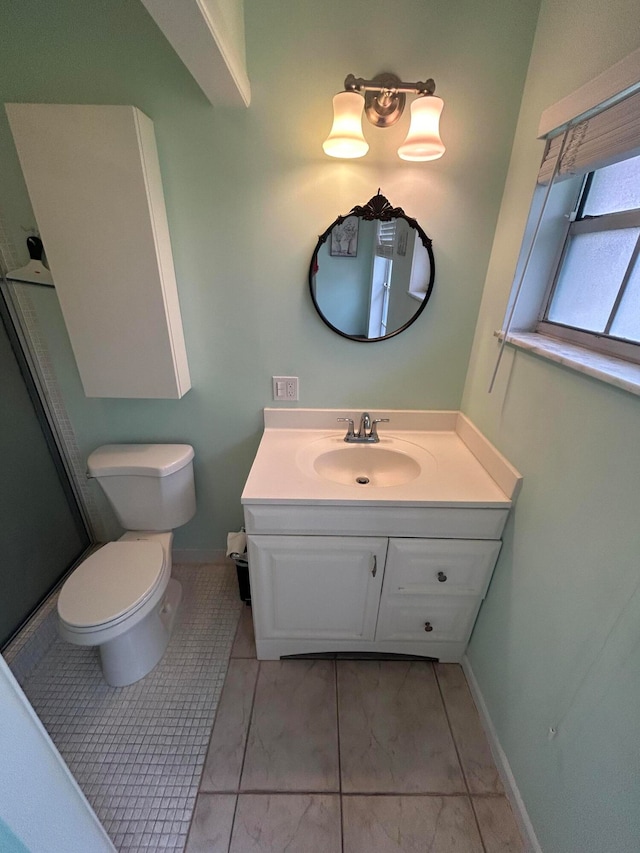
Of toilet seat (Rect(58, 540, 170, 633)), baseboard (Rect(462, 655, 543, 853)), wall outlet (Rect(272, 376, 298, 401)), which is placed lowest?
baseboard (Rect(462, 655, 543, 853))

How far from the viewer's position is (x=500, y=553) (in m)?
1.22

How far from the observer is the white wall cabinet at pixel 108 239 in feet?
3.47

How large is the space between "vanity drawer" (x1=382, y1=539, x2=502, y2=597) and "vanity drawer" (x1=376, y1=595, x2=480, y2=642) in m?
0.04

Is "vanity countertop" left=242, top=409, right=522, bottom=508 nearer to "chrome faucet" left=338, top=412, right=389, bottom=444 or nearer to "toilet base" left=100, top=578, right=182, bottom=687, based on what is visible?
"chrome faucet" left=338, top=412, right=389, bottom=444

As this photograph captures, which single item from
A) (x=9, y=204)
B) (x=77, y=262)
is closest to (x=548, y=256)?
(x=77, y=262)

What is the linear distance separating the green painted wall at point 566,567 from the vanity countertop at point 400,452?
4.4 inches

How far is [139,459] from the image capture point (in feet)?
4.96

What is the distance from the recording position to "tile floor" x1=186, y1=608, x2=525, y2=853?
1021 millimetres

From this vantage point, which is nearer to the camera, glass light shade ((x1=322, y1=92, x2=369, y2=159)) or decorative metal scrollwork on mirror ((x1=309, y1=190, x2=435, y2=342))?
glass light shade ((x1=322, y1=92, x2=369, y2=159))

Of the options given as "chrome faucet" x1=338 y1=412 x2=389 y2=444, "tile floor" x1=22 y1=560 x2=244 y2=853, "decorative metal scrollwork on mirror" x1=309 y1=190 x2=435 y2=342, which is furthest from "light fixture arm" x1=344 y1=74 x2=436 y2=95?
"tile floor" x1=22 y1=560 x2=244 y2=853

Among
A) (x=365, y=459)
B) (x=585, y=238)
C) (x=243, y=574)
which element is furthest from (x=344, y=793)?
(x=585, y=238)

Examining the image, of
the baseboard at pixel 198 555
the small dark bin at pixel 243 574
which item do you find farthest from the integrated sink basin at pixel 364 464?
the baseboard at pixel 198 555

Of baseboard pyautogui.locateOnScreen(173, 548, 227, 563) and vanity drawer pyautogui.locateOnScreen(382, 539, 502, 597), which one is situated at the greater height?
vanity drawer pyautogui.locateOnScreen(382, 539, 502, 597)

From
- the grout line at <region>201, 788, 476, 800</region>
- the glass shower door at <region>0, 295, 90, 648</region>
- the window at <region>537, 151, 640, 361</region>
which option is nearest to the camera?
the window at <region>537, 151, 640, 361</region>
